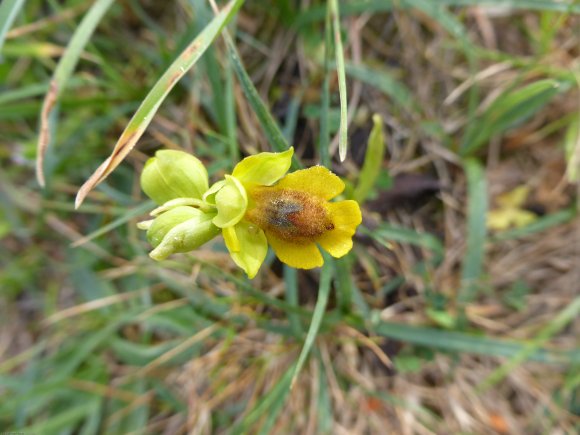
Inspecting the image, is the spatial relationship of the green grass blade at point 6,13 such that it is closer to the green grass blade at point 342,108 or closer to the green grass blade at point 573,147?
the green grass blade at point 342,108

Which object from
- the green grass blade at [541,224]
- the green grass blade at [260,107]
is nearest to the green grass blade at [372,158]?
the green grass blade at [260,107]

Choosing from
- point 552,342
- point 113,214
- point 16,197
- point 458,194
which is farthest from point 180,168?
point 552,342

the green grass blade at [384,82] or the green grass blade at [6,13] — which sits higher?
the green grass blade at [384,82]

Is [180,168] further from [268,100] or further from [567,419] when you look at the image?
[567,419]

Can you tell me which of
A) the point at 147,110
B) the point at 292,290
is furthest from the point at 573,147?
the point at 147,110

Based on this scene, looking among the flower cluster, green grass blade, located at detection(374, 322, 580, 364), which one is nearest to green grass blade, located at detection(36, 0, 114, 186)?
the flower cluster

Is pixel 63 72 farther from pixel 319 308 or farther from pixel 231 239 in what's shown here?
pixel 319 308

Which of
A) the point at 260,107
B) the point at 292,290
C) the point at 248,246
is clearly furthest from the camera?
the point at 292,290
